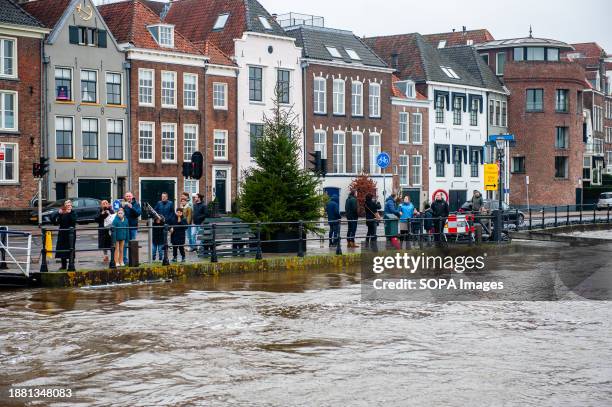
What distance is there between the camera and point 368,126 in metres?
66.2

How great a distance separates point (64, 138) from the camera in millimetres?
49344

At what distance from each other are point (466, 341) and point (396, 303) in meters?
4.76

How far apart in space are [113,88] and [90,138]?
292 centimetres

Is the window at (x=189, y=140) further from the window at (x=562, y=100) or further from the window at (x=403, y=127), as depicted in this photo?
the window at (x=562, y=100)

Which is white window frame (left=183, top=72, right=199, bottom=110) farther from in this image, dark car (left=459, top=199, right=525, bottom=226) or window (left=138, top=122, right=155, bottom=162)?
dark car (left=459, top=199, right=525, bottom=226)

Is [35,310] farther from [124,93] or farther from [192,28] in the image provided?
[192,28]

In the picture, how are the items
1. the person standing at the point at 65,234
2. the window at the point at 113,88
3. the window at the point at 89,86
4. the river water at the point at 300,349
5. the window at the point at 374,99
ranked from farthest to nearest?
the window at the point at 374,99 → the window at the point at 113,88 → the window at the point at 89,86 → the person standing at the point at 65,234 → the river water at the point at 300,349

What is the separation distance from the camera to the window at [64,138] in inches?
1932

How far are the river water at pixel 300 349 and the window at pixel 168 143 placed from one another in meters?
32.2

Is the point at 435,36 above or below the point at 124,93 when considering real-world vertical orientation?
above

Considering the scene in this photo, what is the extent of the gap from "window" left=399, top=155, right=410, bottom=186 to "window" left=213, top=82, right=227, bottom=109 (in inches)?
642

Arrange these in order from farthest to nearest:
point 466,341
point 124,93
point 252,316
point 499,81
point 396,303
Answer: point 499,81, point 124,93, point 396,303, point 252,316, point 466,341

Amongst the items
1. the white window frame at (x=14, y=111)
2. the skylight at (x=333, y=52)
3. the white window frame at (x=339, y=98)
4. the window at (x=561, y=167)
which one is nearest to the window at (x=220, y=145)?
the white window frame at (x=339, y=98)

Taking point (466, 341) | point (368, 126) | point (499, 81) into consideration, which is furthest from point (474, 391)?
point (499, 81)
